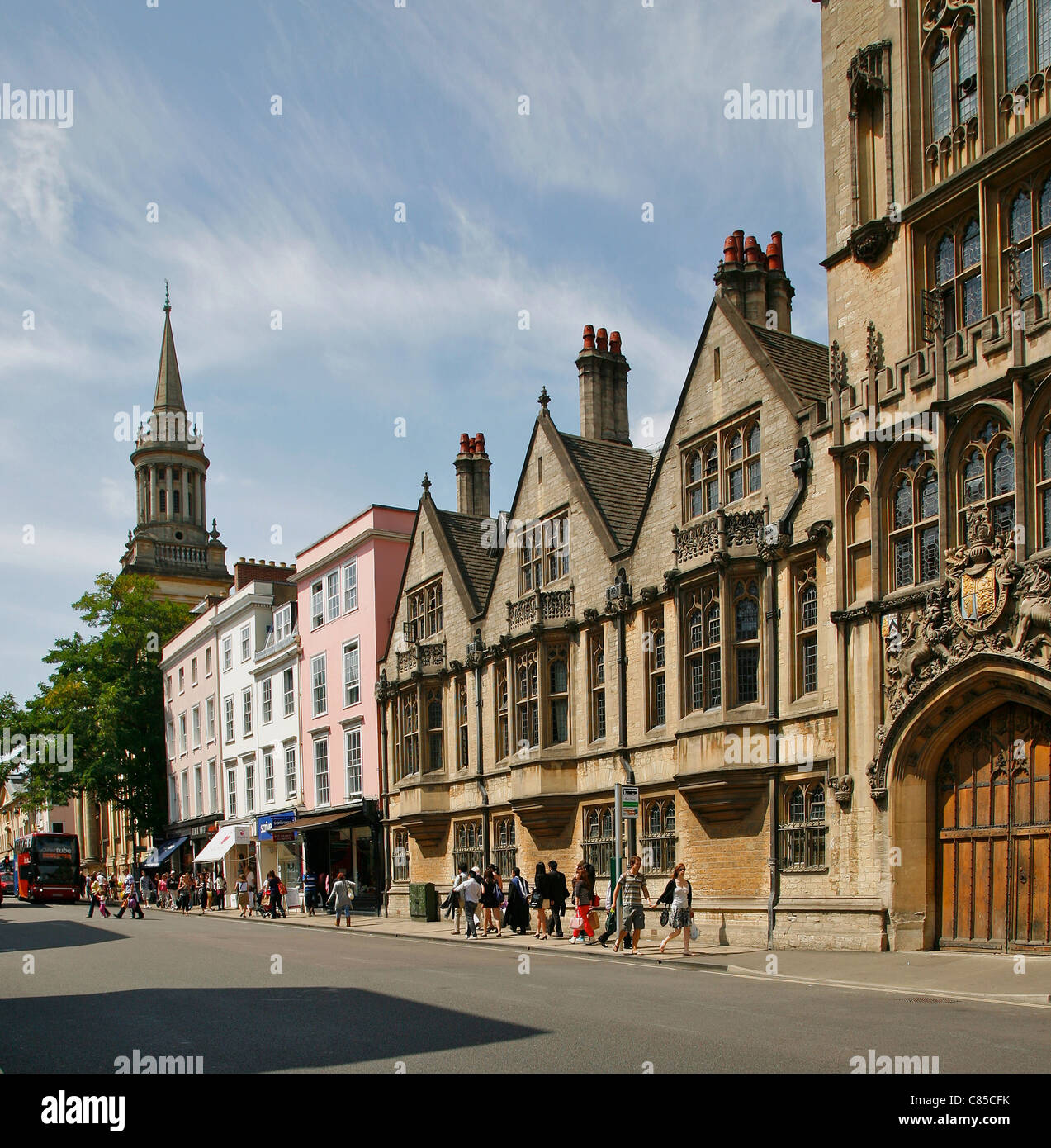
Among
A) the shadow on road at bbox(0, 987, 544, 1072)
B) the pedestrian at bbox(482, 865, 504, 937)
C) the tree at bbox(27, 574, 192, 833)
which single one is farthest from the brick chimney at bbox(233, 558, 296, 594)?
the shadow on road at bbox(0, 987, 544, 1072)

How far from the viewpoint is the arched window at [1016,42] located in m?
20.0

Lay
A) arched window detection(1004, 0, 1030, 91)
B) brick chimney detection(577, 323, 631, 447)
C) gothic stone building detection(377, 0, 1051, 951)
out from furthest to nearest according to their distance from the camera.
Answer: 1. brick chimney detection(577, 323, 631, 447)
2. arched window detection(1004, 0, 1030, 91)
3. gothic stone building detection(377, 0, 1051, 951)

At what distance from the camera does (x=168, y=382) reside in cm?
10225

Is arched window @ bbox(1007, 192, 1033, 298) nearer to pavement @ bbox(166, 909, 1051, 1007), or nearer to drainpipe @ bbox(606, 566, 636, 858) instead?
pavement @ bbox(166, 909, 1051, 1007)

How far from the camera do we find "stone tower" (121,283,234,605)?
9569cm

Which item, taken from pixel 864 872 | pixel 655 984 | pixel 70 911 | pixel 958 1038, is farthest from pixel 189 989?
pixel 70 911

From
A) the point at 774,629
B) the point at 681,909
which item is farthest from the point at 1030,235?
the point at 681,909

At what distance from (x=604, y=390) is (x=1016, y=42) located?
16.0 metres

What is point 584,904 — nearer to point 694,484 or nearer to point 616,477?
point 694,484

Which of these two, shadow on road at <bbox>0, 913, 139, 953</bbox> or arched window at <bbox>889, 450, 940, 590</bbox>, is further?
shadow on road at <bbox>0, 913, 139, 953</bbox>

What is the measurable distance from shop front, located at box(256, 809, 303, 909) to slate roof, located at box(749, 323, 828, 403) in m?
27.7

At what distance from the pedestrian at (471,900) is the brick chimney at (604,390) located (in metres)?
12.4
